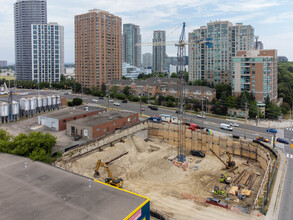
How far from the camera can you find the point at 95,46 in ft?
379

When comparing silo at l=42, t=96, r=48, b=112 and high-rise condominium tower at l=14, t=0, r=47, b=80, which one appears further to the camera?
high-rise condominium tower at l=14, t=0, r=47, b=80

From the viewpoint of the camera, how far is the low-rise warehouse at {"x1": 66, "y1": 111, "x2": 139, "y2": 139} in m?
43.2

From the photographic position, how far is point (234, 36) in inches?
4139

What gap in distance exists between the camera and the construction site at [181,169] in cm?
2797

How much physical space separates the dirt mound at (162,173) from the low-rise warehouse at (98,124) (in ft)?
37.2

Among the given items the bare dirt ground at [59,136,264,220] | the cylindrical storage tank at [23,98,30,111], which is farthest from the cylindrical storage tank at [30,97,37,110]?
the bare dirt ground at [59,136,264,220]

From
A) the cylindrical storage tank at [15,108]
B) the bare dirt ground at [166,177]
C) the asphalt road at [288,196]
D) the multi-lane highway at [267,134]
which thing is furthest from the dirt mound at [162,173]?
the cylindrical storage tank at [15,108]

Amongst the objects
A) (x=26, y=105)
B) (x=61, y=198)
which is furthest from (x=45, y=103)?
(x=61, y=198)

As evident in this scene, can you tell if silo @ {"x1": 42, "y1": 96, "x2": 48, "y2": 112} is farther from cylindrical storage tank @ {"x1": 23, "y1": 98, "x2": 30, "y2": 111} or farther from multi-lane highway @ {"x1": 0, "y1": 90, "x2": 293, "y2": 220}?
multi-lane highway @ {"x1": 0, "y1": 90, "x2": 293, "y2": 220}

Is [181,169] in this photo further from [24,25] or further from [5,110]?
[24,25]

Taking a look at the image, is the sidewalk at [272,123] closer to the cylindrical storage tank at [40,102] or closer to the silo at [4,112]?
the cylindrical storage tank at [40,102]

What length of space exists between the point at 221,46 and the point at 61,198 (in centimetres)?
10106

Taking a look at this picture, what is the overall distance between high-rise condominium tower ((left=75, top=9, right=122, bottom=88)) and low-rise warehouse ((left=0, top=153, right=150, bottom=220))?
96147 mm

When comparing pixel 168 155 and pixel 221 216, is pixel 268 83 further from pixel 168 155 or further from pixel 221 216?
pixel 221 216
